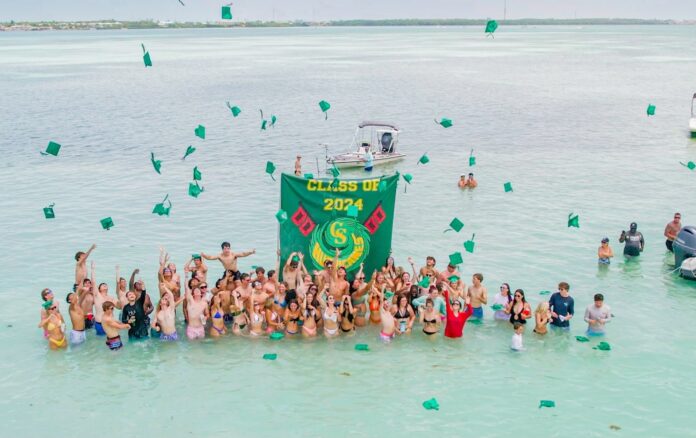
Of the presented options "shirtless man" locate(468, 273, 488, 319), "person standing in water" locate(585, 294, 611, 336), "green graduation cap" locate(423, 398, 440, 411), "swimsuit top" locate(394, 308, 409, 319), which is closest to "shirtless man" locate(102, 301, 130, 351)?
"swimsuit top" locate(394, 308, 409, 319)

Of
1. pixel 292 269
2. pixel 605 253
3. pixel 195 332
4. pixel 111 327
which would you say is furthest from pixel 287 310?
pixel 605 253

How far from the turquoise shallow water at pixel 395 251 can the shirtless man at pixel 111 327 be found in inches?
9.7

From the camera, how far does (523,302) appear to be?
15281mm

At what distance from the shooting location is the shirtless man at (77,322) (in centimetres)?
1425

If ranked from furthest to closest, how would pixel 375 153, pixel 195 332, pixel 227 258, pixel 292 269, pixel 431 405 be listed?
pixel 375 153
pixel 227 258
pixel 292 269
pixel 195 332
pixel 431 405

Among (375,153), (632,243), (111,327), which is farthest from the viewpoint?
(375,153)

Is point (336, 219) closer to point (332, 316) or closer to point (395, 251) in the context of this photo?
point (332, 316)

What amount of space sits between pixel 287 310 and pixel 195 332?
197cm

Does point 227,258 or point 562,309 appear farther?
point 227,258

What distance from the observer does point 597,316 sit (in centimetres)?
1502

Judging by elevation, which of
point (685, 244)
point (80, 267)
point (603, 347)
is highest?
point (685, 244)

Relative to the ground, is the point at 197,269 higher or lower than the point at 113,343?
higher

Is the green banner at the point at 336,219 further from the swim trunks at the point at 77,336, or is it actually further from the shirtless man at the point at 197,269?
the swim trunks at the point at 77,336

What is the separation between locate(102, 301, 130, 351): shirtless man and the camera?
46.0ft
